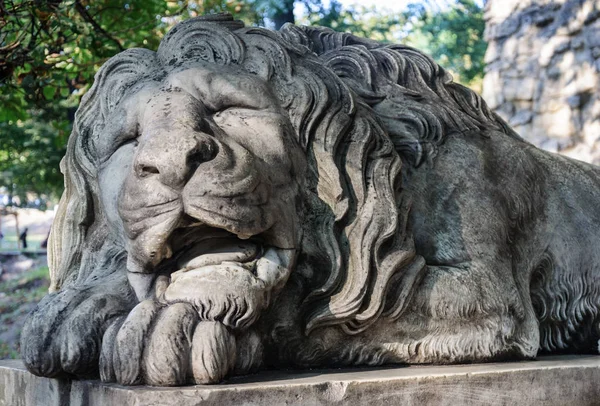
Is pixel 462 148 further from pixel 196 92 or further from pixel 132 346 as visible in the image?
pixel 132 346

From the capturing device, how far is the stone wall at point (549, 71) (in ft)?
26.6

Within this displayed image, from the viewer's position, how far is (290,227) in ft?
9.46

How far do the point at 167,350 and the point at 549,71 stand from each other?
6670 mm

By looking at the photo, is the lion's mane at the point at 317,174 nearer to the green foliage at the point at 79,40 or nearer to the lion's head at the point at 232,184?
the lion's head at the point at 232,184

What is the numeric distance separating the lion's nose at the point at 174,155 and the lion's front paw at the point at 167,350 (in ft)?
1.19

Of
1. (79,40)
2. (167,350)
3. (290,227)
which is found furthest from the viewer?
(79,40)

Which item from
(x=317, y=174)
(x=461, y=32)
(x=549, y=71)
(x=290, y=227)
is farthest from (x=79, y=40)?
(x=461, y=32)

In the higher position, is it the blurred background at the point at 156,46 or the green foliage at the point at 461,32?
the blurred background at the point at 156,46

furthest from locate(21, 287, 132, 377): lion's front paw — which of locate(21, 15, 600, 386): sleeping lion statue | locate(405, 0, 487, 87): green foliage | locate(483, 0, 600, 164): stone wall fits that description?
locate(405, 0, 487, 87): green foliage

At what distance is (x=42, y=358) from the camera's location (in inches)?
105

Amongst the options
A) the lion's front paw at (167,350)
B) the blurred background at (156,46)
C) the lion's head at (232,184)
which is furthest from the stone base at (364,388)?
the blurred background at (156,46)

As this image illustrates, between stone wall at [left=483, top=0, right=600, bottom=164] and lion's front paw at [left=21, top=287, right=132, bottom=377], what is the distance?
6.19 meters

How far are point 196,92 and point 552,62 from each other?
20.0ft

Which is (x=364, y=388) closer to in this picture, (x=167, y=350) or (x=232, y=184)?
(x=167, y=350)
